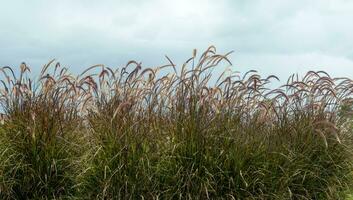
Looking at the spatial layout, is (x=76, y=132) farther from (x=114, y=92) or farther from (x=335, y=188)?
(x=335, y=188)

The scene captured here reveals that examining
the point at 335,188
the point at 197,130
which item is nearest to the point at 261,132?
the point at 197,130

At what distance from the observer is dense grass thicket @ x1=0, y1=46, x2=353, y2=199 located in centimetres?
674

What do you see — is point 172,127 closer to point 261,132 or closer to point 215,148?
point 215,148

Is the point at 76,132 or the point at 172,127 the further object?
the point at 76,132

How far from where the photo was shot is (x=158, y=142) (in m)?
6.90

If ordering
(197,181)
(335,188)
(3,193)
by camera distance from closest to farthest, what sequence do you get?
(197,181) → (3,193) → (335,188)

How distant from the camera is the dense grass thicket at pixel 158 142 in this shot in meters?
6.74

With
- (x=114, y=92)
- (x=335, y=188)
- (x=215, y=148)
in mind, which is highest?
(x=114, y=92)

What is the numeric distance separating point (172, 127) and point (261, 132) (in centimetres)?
105

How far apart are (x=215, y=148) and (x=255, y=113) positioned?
3.15 feet

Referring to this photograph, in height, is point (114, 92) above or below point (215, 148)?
above

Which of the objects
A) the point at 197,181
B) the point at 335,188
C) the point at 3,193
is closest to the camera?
the point at 197,181

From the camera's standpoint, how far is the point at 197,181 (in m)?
6.71

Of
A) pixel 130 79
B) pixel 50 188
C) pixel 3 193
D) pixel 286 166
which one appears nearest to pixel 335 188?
pixel 286 166
